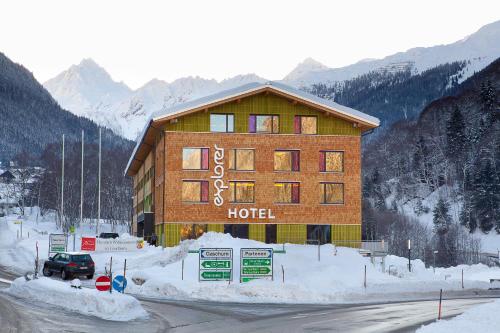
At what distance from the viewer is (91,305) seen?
82.0ft

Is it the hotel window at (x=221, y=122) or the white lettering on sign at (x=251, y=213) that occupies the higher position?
the hotel window at (x=221, y=122)

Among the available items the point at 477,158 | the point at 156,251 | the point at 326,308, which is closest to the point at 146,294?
the point at 326,308

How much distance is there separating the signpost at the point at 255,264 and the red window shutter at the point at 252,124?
69.0 feet

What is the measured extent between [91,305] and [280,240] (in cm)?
3330

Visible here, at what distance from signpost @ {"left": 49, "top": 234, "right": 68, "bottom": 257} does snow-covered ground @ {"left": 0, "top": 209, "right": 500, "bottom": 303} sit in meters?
2.09

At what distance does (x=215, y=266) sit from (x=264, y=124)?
23.0 meters

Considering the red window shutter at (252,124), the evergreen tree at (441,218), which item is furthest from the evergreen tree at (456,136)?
the red window shutter at (252,124)

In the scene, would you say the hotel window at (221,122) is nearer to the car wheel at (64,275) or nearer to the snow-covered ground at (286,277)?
the snow-covered ground at (286,277)

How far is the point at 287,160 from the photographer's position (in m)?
57.9

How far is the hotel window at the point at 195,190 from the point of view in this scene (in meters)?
56.5

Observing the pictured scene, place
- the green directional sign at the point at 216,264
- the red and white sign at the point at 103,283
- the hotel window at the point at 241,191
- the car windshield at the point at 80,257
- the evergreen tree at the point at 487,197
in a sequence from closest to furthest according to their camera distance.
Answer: the red and white sign at the point at 103,283 < the green directional sign at the point at 216,264 < the car windshield at the point at 80,257 < the hotel window at the point at 241,191 < the evergreen tree at the point at 487,197

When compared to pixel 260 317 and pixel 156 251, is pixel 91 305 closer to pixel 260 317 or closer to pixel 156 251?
pixel 260 317

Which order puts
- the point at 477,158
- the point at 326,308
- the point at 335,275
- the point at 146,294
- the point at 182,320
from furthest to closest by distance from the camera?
the point at 477,158
the point at 335,275
the point at 146,294
the point at 326,308
the point at 182,320

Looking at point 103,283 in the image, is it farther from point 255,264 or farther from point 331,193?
point 331,193
